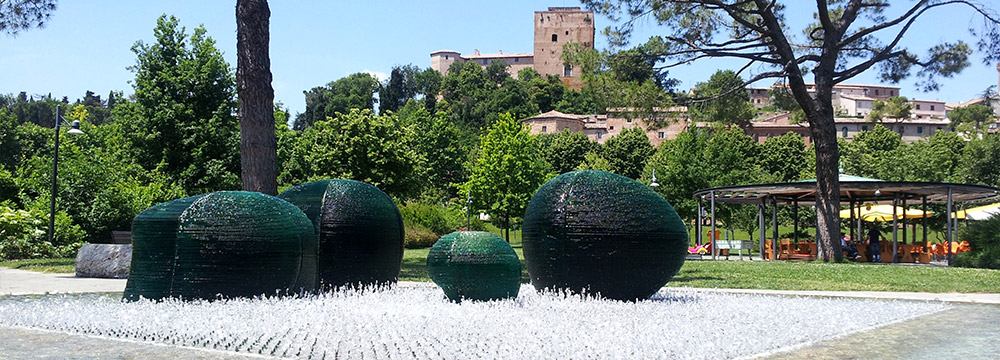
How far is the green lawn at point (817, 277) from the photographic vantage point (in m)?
15.0

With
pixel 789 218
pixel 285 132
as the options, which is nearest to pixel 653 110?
pixel 285 132

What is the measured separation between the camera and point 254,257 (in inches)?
371

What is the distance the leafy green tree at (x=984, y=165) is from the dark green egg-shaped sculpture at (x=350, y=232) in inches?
2271

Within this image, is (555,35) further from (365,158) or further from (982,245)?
(982,245)

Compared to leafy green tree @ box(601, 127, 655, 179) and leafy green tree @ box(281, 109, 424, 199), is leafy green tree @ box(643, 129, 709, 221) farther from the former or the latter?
leafy green tree @ box(601, 127, 655, 179)

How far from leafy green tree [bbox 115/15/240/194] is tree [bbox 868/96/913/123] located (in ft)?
324

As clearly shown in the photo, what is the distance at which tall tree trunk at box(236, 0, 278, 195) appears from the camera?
13.8 m

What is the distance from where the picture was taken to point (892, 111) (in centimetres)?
11088

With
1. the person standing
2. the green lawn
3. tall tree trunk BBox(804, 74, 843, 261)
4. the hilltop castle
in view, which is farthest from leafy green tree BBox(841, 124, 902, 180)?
the hilltop castle

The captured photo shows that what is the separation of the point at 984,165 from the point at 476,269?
2403 inches

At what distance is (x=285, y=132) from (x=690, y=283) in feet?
90.0

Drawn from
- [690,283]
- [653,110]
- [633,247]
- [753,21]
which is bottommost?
[690,283]

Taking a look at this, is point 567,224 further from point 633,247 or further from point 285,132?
point 285,132

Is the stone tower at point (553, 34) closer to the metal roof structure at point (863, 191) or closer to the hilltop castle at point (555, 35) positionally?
the hilltop castle at point (555, 35)
